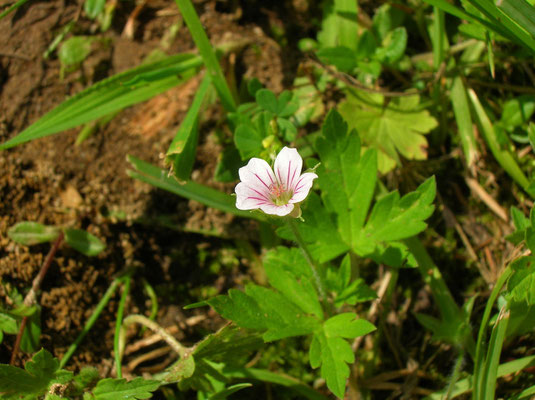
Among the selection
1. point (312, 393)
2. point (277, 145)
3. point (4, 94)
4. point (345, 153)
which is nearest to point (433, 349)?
point (312, 393)

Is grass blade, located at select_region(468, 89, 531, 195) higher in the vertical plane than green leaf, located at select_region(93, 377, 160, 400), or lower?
higher

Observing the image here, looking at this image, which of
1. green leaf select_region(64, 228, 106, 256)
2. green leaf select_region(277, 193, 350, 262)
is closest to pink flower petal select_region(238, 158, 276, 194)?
green leaf select_region(277, 193, 350, 262)

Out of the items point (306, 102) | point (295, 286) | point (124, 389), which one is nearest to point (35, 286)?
point (124, 389)

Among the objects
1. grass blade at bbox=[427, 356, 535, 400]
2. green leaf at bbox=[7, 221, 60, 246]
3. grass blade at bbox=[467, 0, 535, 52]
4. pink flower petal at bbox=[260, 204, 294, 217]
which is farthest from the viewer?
green leaf at bbox=[7, 221, 60, 246]

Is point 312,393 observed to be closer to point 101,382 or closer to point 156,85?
point 101,382

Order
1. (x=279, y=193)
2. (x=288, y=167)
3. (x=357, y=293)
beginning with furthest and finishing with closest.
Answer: (x=357, y=293) → (x=279, y=193) → (x=288, y=167)

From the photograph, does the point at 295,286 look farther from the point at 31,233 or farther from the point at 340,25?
the point at 340,25

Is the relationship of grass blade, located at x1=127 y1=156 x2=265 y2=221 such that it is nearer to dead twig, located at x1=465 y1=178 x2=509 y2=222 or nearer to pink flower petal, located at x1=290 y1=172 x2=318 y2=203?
pink flower petal, located at x1=290 y1=172 x2=318 y2=203

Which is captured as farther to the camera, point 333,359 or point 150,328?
point 150,328
